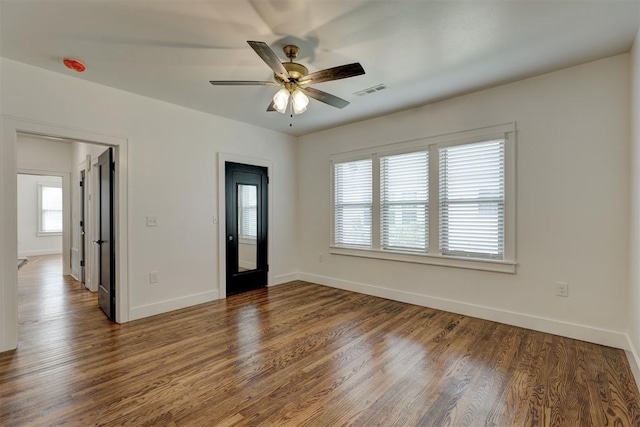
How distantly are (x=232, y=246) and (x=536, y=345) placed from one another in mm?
3956

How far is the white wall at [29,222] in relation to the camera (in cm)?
862

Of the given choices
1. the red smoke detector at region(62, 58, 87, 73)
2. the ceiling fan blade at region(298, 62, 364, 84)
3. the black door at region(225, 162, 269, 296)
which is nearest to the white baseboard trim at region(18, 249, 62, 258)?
the black door at region(225, 162, 269, 296)

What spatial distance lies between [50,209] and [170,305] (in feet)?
27.5

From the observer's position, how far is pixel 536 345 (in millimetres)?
2816

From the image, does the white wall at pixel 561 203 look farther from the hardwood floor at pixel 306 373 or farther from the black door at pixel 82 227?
the black door at pixel 82 227

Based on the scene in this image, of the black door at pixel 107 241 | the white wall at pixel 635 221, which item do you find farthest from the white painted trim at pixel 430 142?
the black door at pixel 107 241

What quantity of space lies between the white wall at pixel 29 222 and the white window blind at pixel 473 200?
34.2 feet

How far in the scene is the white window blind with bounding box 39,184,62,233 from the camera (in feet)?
29.5

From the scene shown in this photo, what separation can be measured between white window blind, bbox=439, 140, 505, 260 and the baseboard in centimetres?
65

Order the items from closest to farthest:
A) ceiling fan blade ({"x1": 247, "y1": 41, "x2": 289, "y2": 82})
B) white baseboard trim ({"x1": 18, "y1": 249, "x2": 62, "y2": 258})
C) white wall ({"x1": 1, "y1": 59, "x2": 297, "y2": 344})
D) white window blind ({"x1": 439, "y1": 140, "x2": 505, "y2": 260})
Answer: ceiling fan blade ({"x1": 247, "y1": 41, "x2": 289, "y2": 82})
white wall ({"x1": 1, "y1": 59, "x2": 297, "y2": 344})
white window blind ({"x1": 439, "y1": 140, "x2": 505, "y2": 260})
white baseboard trim ({"x1": 18, "y1": 249, "x2": 62, "y2": 258})

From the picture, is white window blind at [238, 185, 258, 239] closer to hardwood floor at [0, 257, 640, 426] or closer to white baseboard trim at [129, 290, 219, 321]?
white baseboard trim at [129, 290, 219, 321]

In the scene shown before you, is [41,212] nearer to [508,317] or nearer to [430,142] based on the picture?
[430,142]

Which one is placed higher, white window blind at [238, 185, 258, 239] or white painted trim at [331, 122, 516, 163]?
white painted trim at [331, 122, 516, 163]

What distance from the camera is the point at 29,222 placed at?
28.6 ft
